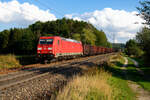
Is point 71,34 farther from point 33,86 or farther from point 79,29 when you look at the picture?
point 33,86

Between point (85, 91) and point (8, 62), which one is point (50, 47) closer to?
point (8, 62)

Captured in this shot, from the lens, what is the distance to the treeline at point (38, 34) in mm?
61944

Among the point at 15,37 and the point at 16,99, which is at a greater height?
the point at 15,37

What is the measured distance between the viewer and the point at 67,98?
21.3 feet

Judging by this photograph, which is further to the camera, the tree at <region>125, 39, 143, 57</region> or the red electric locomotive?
the tree at <region>125, 39, 143, 57</region>

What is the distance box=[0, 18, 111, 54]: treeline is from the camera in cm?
6194

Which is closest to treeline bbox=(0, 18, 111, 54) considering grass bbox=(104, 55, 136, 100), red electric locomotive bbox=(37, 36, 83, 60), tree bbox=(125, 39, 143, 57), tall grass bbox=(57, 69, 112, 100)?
tree bbox=(125, 39, 143, 57)

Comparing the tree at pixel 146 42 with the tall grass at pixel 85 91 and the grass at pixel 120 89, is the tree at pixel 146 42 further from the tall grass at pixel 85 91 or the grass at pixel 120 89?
the tall grass at pixel 85 91

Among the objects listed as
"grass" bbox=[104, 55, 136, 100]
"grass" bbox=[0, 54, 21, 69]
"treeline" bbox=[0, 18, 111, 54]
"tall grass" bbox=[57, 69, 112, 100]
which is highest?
"treeline" bbox=[0, 18, 111, 54]

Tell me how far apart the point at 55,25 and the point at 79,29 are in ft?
32.0

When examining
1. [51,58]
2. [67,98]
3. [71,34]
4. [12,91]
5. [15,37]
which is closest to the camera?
[67,98]

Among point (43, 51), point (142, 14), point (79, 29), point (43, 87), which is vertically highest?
point (79, 29)

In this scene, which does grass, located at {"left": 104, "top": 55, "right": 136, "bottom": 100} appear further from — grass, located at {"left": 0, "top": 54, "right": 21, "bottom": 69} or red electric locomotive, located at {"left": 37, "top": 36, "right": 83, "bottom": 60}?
grass, located at {"left": 0, "top": 54, "right": 21, "bottom": 69}

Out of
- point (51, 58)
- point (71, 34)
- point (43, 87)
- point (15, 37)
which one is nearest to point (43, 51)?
point (51, 58)
